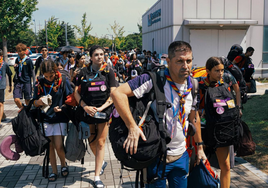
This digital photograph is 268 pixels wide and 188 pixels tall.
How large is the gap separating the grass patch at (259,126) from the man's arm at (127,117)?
3476 mm

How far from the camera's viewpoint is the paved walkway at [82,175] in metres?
4.77

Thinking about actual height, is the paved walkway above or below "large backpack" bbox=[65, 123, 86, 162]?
below

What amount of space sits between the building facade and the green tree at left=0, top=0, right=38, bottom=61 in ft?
62.2

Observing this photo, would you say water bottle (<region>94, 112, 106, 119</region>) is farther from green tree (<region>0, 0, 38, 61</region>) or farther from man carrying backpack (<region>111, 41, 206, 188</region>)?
green tree (<region>0, 0, 38, 61</region>)

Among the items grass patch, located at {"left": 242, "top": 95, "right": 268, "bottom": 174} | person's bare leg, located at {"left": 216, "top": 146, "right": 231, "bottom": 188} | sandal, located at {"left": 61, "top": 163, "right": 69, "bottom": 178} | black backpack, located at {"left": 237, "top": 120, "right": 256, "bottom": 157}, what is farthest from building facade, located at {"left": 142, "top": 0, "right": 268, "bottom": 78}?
person's bare leg, located at {"left": 216, "top": 146, "right": 231, "bottom": 188}

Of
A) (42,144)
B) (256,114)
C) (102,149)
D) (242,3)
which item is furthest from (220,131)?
(242,3)

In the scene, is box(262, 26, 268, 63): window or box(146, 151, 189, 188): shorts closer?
box(146, 151, 189, 188): shorts

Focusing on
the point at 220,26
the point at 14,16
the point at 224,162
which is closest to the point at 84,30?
the point at 14,16

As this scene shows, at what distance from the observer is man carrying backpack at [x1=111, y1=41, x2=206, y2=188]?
8.81 feet

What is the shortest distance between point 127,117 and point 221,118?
1.65 metres

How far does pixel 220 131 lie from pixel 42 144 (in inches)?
96.7

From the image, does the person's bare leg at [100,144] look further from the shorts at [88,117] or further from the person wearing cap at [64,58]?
the person wearing cap at [64,58]

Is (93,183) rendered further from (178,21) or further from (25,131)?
(178,21)

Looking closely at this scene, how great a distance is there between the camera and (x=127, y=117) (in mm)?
2592
